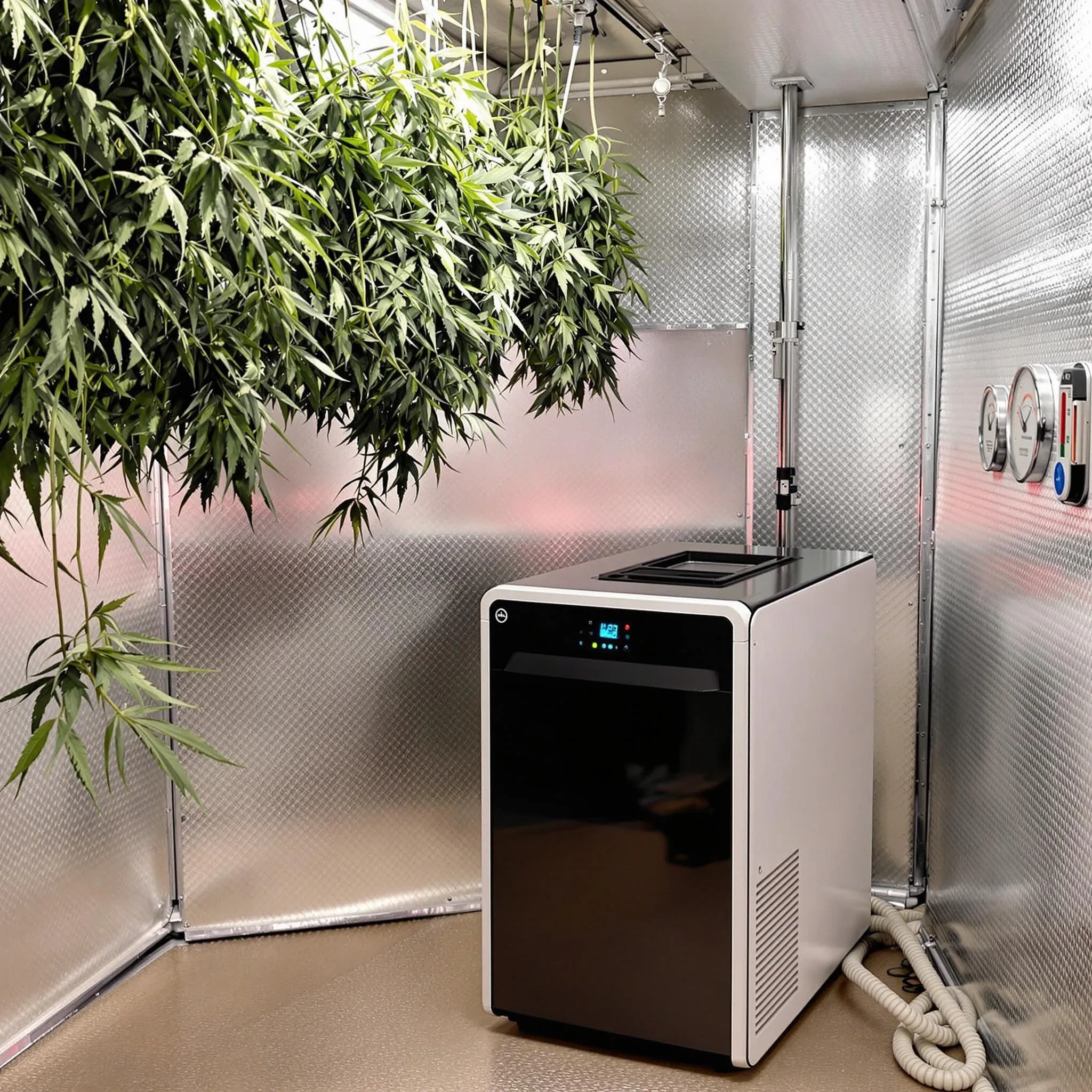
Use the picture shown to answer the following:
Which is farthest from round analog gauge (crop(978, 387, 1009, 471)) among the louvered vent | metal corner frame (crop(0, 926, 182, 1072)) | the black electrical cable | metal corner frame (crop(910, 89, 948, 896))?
metal corner frame (crop(0, 926, 182, 1072))

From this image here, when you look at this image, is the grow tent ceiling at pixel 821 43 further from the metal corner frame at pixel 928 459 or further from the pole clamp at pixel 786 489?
the pole clamp at pixel 786 489

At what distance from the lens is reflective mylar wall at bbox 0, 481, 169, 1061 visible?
2.96m

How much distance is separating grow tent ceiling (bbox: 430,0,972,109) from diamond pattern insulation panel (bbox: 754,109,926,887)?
18 cm

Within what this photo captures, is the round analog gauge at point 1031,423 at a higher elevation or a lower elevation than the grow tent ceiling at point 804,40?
lower

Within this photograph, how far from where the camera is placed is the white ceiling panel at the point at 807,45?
2854 millimetres

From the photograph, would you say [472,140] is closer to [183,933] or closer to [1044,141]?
[1044,141]

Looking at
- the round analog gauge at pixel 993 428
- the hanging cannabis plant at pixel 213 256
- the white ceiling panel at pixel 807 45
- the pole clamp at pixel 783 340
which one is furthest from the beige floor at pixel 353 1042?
the white ceiling panel at pixel 807 45

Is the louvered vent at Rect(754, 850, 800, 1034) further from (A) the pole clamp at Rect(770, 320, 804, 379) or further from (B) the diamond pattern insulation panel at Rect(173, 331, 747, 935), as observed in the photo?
(A) the pole clamp at Rect(770, 320, 804, 379)

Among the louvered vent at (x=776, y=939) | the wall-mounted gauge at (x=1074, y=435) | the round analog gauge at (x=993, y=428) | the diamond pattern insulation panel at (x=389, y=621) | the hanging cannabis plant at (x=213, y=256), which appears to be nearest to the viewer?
the hanging cannabis plant at (x=213, y=256)

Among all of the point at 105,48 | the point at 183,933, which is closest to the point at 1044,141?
the point at 105,48

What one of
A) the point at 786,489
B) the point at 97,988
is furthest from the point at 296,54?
the point at 97,988

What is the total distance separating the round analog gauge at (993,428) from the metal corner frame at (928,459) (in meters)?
0.80

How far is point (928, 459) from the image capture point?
146 inches

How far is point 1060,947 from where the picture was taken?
2293 millimetres
